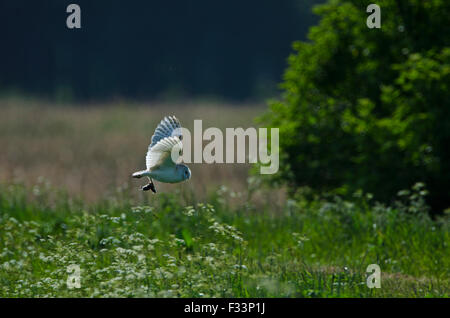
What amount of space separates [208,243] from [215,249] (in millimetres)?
591

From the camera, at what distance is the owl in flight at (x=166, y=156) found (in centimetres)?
573

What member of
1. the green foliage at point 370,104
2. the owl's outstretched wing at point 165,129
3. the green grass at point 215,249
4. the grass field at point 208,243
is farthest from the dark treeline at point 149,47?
the owl's outstretched wing at point 165,129

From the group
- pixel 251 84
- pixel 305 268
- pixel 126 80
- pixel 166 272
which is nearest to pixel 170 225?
pixel 305 268

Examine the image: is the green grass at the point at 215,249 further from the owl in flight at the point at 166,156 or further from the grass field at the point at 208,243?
the owl in flight at the point at 166,156

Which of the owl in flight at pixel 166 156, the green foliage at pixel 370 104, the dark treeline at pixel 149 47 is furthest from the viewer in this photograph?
the dark treeline at pixel 149 47

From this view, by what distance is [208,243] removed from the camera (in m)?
6.60

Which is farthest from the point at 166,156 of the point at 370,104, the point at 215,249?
the point at 370,104

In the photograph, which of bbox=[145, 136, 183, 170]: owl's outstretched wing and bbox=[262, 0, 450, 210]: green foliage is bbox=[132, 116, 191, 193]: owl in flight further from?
bbox=[262, 0, 450, 210]: green foliage

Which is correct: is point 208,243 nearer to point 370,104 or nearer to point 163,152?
point 163,152

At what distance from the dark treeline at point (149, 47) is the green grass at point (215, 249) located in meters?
23.4

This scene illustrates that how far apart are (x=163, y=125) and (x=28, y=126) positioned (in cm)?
1797

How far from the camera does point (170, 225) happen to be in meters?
9.12

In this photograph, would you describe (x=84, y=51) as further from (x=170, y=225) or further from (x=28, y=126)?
(x=170, y=225)

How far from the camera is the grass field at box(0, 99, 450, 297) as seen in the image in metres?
5.80
